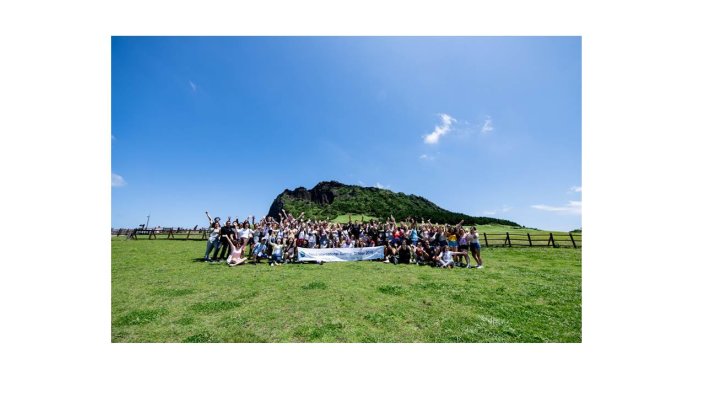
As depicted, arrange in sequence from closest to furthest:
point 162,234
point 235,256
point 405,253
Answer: point 235,256
point 405,253
point 162,234

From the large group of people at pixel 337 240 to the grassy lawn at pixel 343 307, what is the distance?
262 cm

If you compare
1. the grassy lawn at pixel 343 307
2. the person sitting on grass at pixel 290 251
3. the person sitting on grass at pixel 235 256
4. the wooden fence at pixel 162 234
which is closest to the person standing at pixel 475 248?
the grassy lawn at pixel 343 307

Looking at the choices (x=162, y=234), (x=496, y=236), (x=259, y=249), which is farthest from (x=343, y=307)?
(x=162, y=234)

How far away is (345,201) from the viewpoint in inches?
5679

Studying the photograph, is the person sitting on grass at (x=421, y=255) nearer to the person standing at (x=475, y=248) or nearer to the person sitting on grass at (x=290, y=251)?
the person standing at (x=475, y=248)

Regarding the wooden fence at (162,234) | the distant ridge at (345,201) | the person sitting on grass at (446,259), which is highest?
the distant ridge at (345,201)

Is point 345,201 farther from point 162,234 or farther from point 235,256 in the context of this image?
point 235,256

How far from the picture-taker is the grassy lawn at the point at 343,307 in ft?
18.0

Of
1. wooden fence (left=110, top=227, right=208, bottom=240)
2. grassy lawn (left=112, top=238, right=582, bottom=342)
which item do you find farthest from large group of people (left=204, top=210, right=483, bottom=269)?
wooden fence (left=110, top=227, right=208, bottom=240)

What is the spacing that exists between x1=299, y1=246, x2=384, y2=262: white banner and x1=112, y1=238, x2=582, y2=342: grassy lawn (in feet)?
9.62

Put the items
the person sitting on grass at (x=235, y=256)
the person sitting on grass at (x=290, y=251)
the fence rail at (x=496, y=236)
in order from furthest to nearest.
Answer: the fence rail at (x=496, y=236) < the person sitting on grass at (x=290, y=251) < the person sitting on grass at (x=235, y=256)

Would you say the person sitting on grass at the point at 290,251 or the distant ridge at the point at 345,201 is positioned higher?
the distant ridge at the point at 345,201

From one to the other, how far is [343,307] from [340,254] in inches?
292

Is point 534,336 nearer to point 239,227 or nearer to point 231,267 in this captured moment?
point 231,267
